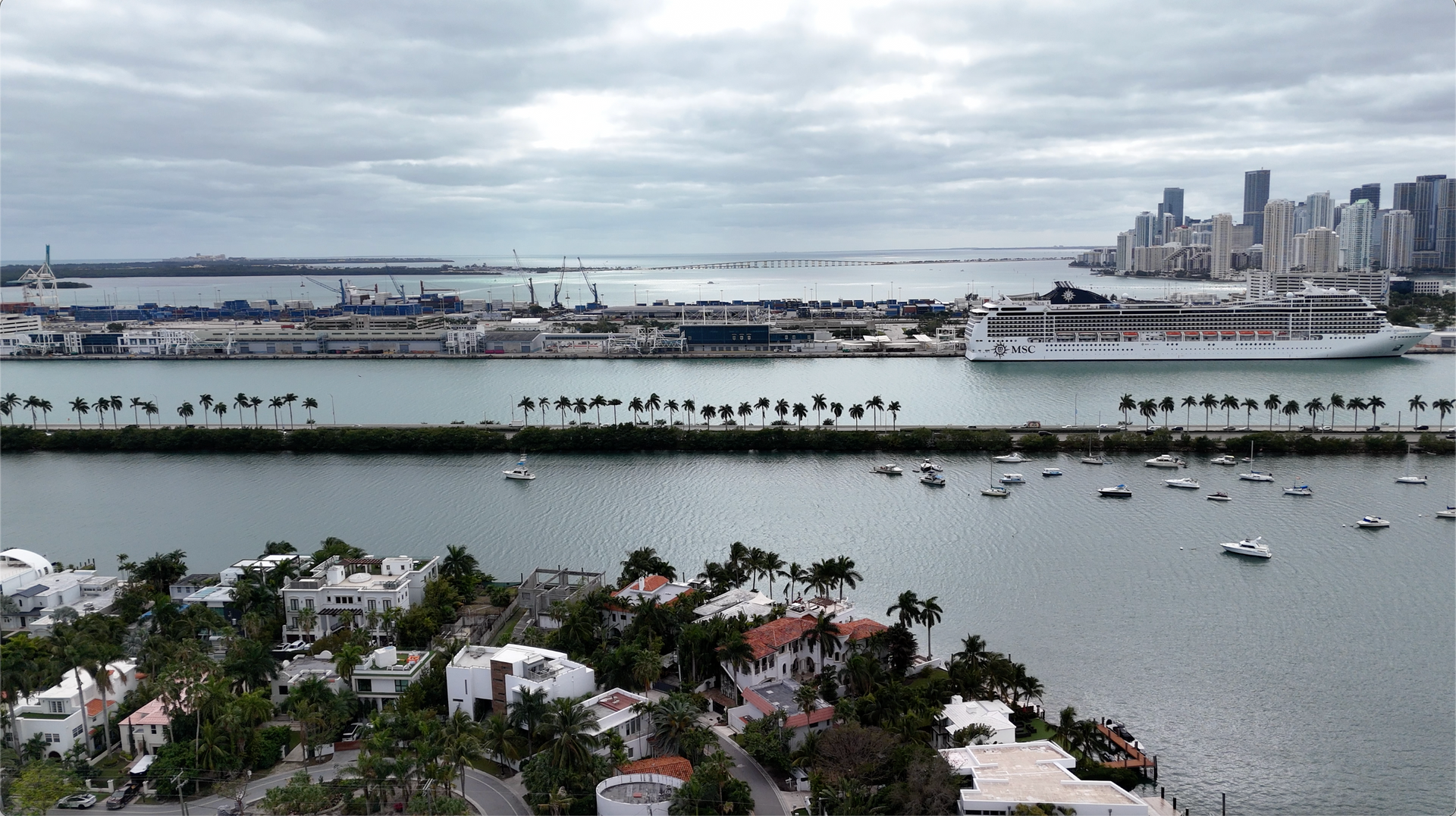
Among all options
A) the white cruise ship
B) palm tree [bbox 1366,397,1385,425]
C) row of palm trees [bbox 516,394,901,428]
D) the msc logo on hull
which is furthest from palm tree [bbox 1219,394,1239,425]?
the msc logo on hull

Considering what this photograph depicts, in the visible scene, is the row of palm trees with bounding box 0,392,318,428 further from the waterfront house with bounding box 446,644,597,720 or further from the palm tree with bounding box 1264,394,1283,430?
the palm tree with bounding box 1264,394,1283,430

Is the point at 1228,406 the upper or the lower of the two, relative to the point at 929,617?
upper

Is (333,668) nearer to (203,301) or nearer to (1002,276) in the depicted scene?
(203,301)

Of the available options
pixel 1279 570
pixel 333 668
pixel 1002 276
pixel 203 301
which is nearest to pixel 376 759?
pixel 333 668

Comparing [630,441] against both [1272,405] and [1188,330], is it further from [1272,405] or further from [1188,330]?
[1188,330]

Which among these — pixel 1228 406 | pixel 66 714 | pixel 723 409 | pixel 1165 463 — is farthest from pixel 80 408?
pixel 1228 406

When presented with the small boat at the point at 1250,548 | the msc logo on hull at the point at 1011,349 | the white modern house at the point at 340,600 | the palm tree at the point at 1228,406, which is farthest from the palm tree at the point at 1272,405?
the white modern house at the point at 340,600
